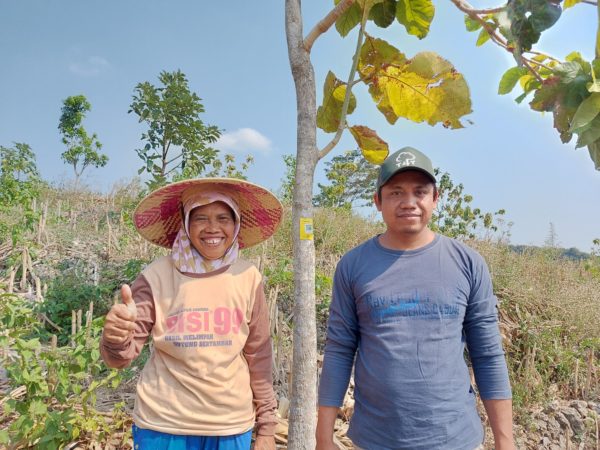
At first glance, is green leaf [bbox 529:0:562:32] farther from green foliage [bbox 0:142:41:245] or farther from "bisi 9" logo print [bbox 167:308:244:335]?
green foliage [bbox 0:142:41:245]

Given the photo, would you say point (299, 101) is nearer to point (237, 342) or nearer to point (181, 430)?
point (237, 342)

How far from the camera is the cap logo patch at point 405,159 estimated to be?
143cm

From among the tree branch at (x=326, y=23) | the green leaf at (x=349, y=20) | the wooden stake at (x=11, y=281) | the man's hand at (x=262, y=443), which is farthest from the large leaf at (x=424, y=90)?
the wooden stake at (x=11, y=281)

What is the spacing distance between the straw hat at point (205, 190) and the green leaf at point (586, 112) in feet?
3.61

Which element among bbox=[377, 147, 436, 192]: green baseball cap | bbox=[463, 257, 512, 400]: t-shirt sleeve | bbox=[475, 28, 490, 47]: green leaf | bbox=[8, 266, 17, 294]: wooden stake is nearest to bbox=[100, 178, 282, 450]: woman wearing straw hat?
bbox=[377, 147, 436, 192]: green baseball cap

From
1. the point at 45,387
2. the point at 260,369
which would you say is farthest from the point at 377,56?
the point at 45,387

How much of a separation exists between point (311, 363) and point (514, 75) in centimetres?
145

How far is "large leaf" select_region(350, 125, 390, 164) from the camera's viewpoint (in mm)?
2340

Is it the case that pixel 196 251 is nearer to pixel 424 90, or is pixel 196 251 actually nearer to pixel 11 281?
pixel 424 90

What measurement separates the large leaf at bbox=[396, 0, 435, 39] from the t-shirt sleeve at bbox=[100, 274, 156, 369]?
1704 millimetres

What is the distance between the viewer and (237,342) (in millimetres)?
1586

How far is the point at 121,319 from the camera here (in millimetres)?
1395

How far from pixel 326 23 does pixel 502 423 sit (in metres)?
1.69

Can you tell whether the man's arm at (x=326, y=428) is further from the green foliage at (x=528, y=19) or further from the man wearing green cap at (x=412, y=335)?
the green foliage at (x=528, y=19)
